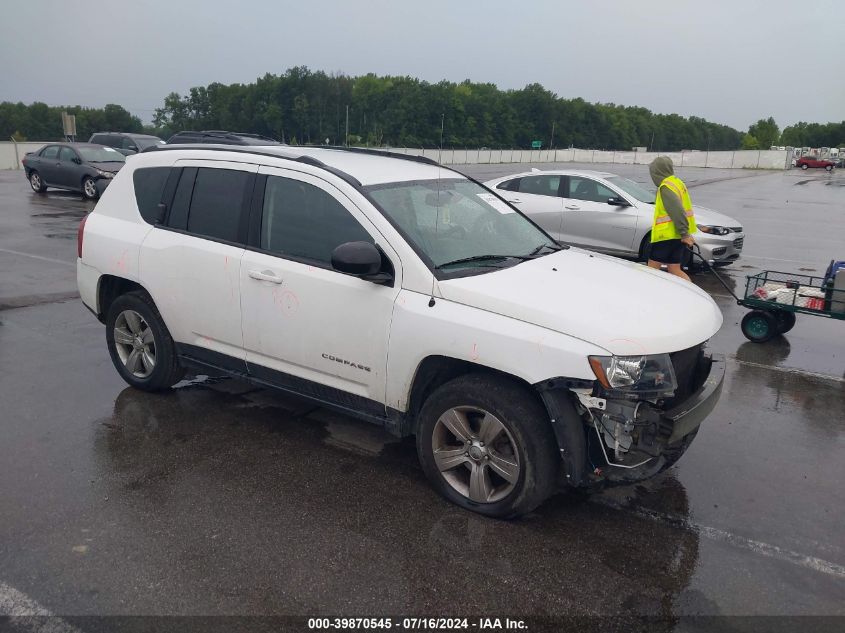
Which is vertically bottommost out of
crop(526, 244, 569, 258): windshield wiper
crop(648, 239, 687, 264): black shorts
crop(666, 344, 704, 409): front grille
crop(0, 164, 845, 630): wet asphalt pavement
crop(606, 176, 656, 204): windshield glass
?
crop(0, 164, 845, 630): wet asphalt pavement

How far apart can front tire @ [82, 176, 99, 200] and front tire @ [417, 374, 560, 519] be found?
58.3ft

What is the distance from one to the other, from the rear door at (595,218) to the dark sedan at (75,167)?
12.5m

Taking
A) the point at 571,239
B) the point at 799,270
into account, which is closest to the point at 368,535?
the point at 571,239

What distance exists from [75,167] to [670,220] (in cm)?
1702

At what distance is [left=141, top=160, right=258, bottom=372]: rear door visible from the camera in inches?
185

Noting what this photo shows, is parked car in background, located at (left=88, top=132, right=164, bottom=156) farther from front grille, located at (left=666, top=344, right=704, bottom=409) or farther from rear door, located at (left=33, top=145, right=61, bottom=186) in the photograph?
front grille, located at (left=666, top=344, right=704, bottom=409)

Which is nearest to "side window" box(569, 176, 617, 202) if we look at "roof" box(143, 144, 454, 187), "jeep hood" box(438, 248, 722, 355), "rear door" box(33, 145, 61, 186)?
"roof" box(143, 144, 454, 187)

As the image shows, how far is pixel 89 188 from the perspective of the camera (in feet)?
62.3

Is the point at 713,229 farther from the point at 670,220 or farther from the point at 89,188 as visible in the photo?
the point at 89,188

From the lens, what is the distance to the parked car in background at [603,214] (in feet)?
37.2

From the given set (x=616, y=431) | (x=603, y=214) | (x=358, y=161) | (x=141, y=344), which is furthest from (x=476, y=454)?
(x=603, y=214)

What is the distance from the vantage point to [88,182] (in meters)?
19.0

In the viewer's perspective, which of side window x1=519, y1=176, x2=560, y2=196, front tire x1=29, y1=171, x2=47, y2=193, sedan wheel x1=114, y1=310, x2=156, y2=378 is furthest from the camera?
front tire x1=29, y1=171, x2=47, y2=193

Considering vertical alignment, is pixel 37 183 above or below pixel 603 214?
below
